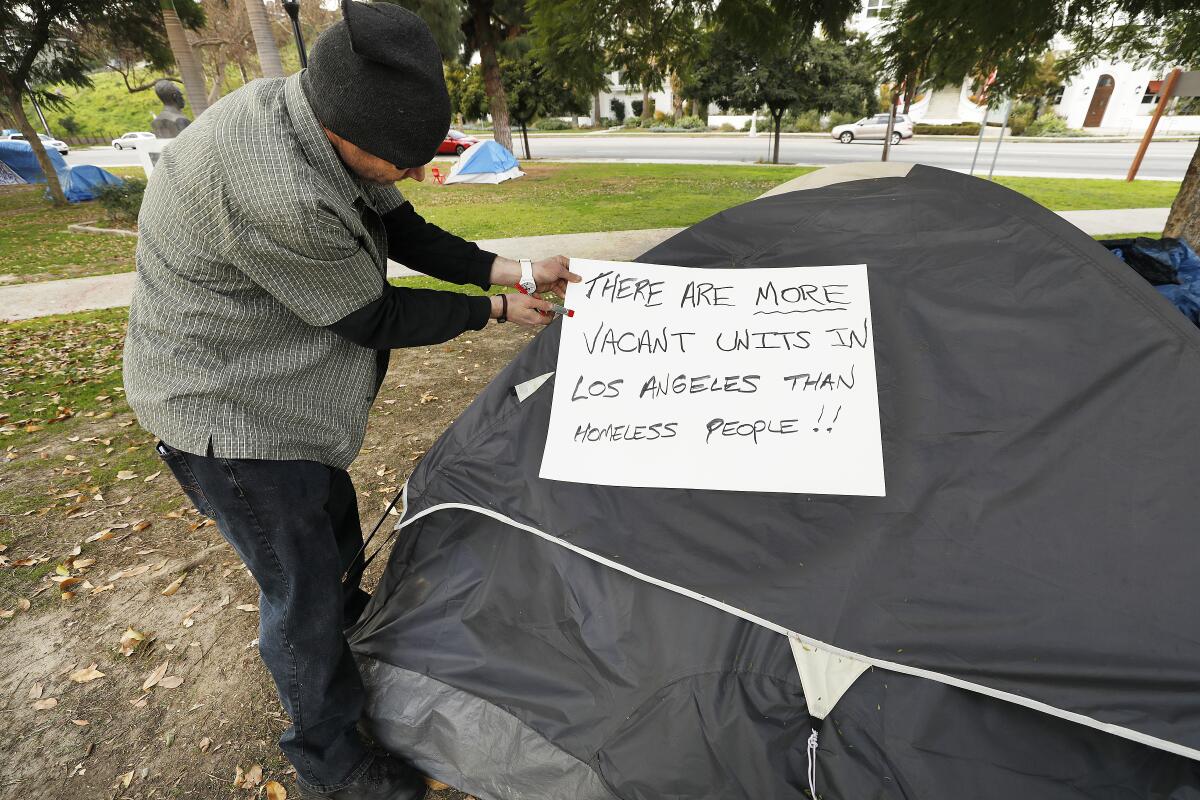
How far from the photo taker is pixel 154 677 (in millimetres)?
2242

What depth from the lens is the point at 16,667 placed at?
7.59 feet

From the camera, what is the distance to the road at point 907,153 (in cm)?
1475

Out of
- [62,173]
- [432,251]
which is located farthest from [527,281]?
[62,173]

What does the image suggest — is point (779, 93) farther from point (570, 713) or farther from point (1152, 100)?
point (1152, 100)

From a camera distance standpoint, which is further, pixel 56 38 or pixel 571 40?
pixel 56 38

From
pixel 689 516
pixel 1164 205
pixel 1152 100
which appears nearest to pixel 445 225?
pixel 689 516

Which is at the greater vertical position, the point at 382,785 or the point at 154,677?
the point at 382,785

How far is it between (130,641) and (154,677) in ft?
0.85

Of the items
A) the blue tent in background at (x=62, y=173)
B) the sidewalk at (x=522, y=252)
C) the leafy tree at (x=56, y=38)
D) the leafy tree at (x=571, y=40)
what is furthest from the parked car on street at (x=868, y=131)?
the blue tent in background at (x=62, y=173)

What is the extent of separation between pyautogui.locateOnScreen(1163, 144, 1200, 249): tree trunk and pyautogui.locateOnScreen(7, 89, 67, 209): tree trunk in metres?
17.2

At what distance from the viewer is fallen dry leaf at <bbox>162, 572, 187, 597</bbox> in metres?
2.63

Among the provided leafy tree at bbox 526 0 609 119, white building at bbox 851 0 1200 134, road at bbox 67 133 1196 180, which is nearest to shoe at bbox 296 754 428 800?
leafy tree at bbox 526 0 609 119

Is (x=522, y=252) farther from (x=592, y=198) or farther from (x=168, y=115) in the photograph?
(x=168, y=115)

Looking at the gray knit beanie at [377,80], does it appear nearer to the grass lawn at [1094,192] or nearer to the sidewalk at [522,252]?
the sidewalk at [522,252]
